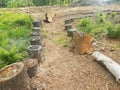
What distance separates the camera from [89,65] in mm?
5180

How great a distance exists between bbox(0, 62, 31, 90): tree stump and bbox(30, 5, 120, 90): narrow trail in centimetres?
55

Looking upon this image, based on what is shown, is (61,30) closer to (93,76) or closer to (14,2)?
(93,76)

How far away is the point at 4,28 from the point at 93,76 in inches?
174

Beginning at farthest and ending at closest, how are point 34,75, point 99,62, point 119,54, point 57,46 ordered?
1. point 57,46
2. point 119,54
3. point 99,62
4. point 34,75

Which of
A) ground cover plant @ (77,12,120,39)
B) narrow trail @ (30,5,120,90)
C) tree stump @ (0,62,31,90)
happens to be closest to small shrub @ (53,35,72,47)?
narrow trail @ (30,5,120,90)

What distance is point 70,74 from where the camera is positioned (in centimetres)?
484

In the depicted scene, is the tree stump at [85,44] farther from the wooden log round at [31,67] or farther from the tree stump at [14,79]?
the tree stump at [14,79]

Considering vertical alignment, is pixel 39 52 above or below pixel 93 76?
above

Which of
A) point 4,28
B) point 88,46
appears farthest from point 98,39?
point 4,28

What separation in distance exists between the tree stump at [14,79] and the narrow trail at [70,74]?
548 mm

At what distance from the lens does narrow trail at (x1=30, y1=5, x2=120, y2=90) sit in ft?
14.4

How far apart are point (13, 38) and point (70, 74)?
302 cm

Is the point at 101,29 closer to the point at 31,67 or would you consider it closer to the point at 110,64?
the point at 110,64

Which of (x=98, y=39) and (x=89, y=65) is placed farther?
(x=98, y=39)
